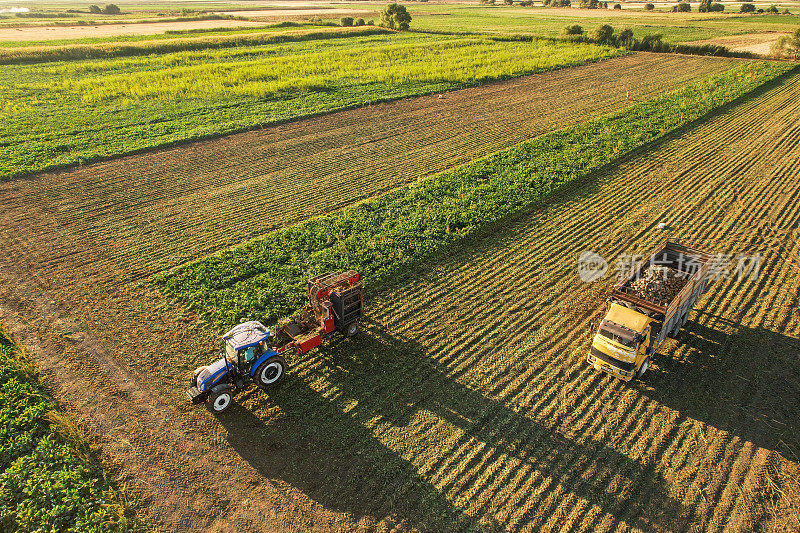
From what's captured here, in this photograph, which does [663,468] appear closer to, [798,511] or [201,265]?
[798,511]

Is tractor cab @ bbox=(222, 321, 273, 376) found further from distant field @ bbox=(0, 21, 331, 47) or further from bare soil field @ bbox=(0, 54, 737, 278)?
distant field @ bbox=(0, 21, 331, 47)

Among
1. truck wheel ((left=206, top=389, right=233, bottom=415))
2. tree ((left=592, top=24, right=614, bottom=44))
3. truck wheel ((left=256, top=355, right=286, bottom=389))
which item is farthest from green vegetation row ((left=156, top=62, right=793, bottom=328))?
tree ((left=592, top=24, right=614, bottom=44))

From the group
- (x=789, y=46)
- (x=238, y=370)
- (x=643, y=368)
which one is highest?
(x=789, y=46)

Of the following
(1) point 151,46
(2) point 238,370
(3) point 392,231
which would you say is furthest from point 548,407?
(1) point 151,46

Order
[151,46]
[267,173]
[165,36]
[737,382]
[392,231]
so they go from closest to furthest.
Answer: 1. [737,382]
2. [392,231]
3. [267,173]
4. [151,46]
5. [165,36]

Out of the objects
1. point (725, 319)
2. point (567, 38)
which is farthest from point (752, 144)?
point (567, 38)

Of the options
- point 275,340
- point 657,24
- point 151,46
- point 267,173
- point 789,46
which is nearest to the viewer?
point 275,340

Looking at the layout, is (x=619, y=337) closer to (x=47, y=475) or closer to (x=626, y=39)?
(x=47, y=475)
